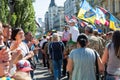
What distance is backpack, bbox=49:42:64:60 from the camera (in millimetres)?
11281

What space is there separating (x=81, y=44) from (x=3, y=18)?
23823mm

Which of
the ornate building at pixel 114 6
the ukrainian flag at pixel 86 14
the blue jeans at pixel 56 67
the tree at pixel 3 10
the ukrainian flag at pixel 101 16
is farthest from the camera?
the ornate building at pixel 114 6

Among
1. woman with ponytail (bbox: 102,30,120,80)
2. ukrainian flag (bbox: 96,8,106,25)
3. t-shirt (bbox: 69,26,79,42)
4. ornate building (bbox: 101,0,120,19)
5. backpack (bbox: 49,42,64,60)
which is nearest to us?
woman with ponytail (bbox: 102,30,120,80)

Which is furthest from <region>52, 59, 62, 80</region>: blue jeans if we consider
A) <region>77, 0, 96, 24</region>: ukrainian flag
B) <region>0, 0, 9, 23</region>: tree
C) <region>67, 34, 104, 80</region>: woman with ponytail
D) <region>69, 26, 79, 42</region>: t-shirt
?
<region>0, 0, 9, 23</region>: tree

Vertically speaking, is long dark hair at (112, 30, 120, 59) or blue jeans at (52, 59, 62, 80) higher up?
long dark hair at (112, 30, 120, 59)

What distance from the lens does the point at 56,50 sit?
11391 mm

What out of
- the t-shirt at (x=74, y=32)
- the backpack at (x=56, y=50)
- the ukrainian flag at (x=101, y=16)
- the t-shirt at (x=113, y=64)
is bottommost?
the backpack at (x=56, y=50)

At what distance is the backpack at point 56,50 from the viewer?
11281 mm

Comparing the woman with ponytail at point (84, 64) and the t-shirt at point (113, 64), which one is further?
the woman with ponytail at point (84, 64)

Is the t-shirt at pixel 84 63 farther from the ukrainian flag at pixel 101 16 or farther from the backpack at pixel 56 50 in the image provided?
the ukrainian flag at pixel 101 16

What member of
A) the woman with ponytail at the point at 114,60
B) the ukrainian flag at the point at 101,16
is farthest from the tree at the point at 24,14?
the woman with ponytail at the point at 114,60

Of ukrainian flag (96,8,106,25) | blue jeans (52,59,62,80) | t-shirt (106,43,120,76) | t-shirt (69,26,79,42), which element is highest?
ukrainian flag (96,8,106,25)

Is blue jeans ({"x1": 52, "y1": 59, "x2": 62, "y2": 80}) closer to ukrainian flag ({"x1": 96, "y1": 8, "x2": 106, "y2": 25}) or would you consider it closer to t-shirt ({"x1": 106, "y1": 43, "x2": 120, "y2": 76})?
ukrainian flag ({"x1": 96, "y1": 8, "x2": 106, "y2": 25})

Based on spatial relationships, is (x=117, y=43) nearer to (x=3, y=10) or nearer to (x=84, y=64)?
(x=84, y=64)
